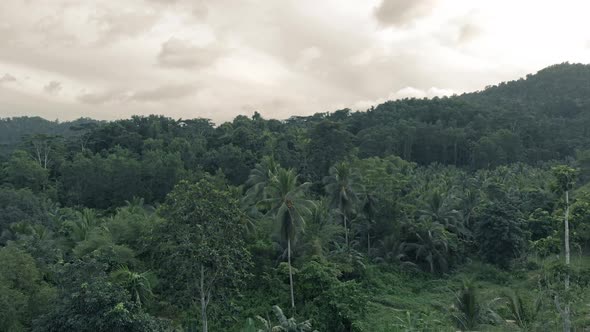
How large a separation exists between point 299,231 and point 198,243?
10.8 m

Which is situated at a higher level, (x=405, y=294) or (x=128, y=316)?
(x=128, y=316)

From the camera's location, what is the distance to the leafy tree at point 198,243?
23094mm

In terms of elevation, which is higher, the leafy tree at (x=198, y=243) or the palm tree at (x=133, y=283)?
the leafy tree at (x=198, y=243)

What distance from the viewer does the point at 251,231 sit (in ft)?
126

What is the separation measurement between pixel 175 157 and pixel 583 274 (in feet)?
167

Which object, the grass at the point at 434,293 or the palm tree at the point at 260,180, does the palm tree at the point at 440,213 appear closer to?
the grass at the point at 434,293

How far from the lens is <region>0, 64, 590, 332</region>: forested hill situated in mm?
22484

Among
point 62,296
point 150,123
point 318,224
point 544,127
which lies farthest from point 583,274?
point 544,127

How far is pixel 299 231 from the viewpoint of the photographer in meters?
32.8

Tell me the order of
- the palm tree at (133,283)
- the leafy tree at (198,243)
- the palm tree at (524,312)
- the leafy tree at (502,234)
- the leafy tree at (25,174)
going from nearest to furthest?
the palm tree at (524,312), the leafy tree at (198,243), the palm tree at (133,283), the leafy tree at (502,234), the leafy tree at (25,174)

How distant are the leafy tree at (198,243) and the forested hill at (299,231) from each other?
84 mm

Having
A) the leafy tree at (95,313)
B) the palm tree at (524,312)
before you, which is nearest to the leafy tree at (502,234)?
the palm tree at (524,312)

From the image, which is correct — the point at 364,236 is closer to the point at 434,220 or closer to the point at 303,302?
the point at 434,220

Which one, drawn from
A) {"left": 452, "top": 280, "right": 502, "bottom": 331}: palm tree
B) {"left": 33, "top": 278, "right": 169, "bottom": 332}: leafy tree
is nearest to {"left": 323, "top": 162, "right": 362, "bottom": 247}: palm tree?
{"left": 452, "top": 280, "right": 502, "bottom": 331}: palm tree
